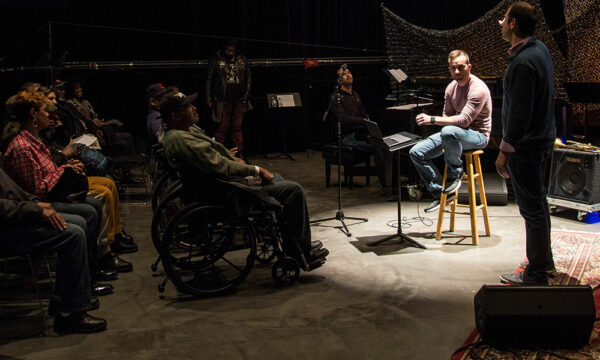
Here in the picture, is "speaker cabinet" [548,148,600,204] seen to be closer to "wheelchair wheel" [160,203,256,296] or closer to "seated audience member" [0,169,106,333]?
"wheelchair wheel" [160,203,256,296]

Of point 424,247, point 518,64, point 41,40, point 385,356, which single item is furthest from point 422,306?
point 41,40

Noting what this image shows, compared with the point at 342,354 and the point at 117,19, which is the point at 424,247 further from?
the point at 117,19

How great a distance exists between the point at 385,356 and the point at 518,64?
189cm

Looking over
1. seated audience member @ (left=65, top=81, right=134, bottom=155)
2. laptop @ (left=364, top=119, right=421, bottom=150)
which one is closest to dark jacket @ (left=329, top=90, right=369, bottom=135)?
laptop @ (left=364, top=119, right=421, bottom=150)

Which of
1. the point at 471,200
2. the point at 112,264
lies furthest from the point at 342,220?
the point at 112,264

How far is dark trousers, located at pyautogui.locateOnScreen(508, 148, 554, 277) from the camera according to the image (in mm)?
3893

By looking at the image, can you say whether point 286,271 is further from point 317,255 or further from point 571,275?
point 571,275

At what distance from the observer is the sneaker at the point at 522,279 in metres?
3.99

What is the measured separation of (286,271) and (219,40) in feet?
19.7

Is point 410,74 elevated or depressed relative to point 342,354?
elevated

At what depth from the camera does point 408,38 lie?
7820 mm

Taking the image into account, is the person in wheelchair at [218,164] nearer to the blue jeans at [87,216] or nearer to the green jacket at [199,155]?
the green jacket at [199,155]

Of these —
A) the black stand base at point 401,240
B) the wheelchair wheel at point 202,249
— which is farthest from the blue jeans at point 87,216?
the black stand base at point 401,240

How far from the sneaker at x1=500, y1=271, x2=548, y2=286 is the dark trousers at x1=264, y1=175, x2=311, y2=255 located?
135 cm
